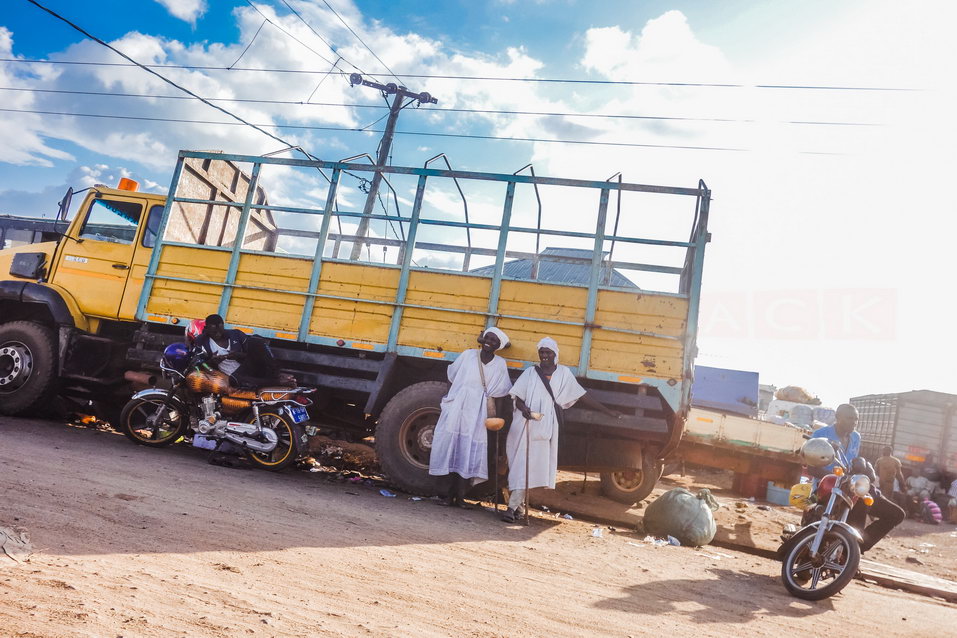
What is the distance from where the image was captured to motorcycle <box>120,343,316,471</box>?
5895 mm

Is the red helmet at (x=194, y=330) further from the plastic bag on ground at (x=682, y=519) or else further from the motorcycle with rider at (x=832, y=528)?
the motorcycle with rider at (x=832, y=528)

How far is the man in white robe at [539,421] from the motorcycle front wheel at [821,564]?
198 centimetres

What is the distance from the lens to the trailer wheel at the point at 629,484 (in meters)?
7.11

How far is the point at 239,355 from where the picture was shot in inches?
234

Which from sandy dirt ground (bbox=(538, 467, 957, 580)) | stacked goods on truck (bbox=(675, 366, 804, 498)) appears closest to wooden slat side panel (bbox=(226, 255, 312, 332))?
sandy dirt ground (bbox=(538, 467, 957, 580))

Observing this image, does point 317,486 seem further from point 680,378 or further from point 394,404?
point 680,378

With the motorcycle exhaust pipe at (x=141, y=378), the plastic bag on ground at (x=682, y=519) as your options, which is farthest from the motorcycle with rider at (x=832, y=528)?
the motorcycle exhaust pipe at (x=141, y=378)

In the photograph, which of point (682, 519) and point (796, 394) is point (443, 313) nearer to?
point (682, 519)

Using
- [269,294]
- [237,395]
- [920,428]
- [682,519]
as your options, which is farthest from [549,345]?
[920,428]

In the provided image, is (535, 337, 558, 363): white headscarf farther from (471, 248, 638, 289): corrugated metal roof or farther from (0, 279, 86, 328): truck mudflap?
(0, 279, 86, 328): truck mudflap

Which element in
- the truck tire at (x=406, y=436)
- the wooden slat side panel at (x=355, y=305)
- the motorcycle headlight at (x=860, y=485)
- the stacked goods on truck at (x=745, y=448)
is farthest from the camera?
the stacked goods on truck at (x=745, y=448)

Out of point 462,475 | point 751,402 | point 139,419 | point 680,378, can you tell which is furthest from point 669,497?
point 751,402

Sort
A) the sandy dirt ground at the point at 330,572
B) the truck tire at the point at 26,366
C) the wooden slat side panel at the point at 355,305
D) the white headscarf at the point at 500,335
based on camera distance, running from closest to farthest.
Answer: the sandy dirt ground at the point at 330,572 → the white headscarf at the point at 500,335 → the wooden slat side panel at the point at 355,305 → the truck tire at the point at 26,366

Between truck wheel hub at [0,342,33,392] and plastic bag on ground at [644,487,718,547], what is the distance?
269 inches
